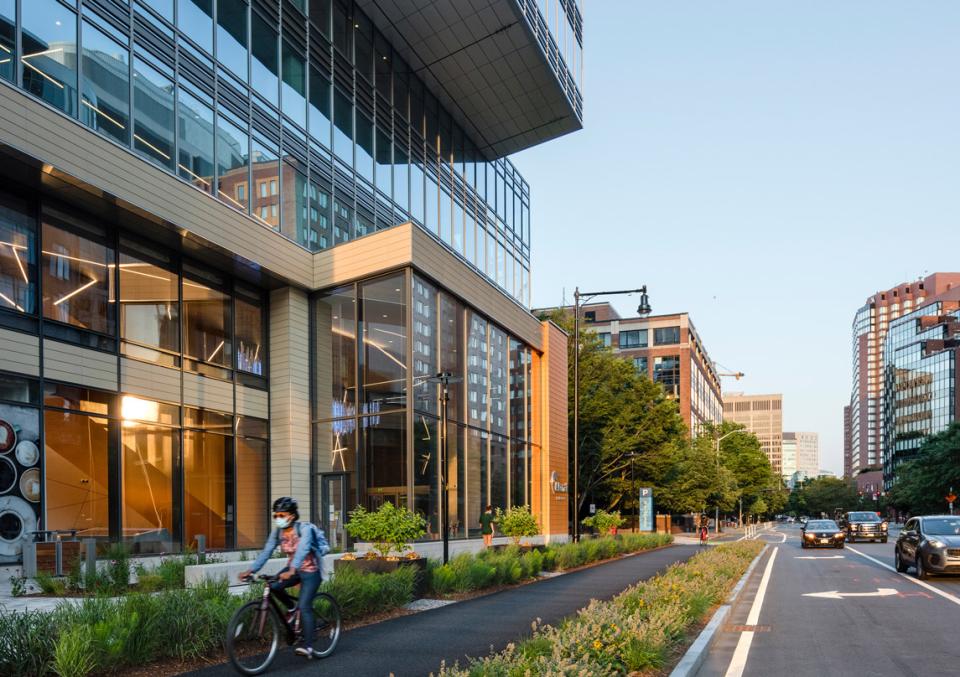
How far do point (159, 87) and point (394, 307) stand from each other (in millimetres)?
8563

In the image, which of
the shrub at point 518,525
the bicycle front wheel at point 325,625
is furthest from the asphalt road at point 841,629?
the shrub at point 518,525

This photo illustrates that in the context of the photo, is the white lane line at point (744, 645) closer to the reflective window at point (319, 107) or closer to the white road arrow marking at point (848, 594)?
the white road arrow marking at point (848, 594)

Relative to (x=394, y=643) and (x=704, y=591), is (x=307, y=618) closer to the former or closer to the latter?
(x=394, y=643)

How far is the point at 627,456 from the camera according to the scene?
55.9 meters

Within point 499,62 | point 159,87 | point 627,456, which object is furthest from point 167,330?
point 627,456

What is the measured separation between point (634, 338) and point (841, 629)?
102 m

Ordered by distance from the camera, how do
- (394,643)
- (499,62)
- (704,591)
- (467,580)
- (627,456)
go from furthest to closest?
(627,456)
(499,62)
(467,580)
(704,591)
(394,643)

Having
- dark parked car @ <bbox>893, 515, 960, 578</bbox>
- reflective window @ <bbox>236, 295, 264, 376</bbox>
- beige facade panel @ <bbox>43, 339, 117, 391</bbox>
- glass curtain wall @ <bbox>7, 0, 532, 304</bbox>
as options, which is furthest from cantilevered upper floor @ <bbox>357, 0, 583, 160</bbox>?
dark parked car @ <bbox>893, 515, 960, 578</bbox>

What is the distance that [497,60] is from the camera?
32.5 m

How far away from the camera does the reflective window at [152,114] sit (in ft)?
66.1

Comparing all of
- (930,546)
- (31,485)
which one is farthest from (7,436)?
(930,546)

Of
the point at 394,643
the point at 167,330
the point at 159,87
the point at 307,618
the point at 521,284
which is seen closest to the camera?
the point at 307,618

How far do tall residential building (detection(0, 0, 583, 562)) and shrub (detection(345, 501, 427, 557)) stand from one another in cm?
675

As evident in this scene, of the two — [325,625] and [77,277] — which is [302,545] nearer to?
[325,625]
